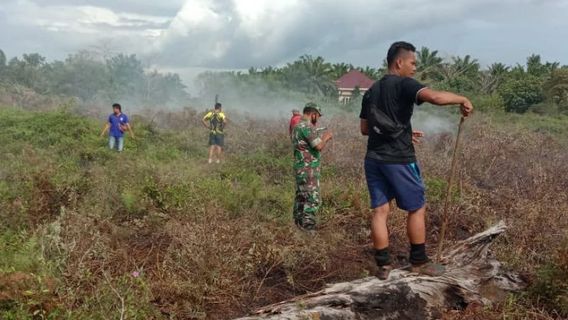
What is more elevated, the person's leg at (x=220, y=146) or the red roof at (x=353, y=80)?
the red roof at (x=353, y=80)

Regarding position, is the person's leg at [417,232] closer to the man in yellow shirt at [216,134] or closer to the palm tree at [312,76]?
the man in yellow shirt at [216,134]

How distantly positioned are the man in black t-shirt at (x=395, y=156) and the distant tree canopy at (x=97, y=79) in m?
22.4

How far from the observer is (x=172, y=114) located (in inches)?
714

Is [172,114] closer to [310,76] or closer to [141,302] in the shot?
[141,302]

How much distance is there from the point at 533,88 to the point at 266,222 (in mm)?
22059

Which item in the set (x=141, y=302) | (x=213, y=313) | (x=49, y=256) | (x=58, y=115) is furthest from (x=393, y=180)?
(x=58, y=115)

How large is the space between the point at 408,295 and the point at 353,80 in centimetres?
4282

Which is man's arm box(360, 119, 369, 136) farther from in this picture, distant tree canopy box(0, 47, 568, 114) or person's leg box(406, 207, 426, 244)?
distant tree canopy box(0, 47, 568, 114)

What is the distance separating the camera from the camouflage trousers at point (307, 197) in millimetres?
5664

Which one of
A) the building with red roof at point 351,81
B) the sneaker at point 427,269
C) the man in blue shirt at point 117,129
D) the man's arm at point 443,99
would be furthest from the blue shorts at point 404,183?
the building with red roof at point 351,81

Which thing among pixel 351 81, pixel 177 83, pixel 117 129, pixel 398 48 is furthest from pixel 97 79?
pixel 398 48

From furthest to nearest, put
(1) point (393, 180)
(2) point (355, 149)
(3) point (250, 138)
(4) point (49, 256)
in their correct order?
1. (3) point (250, 138)
2. (2) point (355, 149)
3. (4) point (49, 256)
4. (1) point (393, 180)

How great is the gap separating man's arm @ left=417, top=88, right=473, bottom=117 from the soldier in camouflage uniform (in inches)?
86.8

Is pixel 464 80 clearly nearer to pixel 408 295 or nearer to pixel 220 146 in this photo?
pixel 220 146
